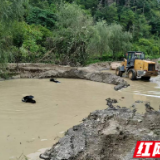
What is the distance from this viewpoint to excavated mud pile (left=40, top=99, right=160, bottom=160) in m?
3.06

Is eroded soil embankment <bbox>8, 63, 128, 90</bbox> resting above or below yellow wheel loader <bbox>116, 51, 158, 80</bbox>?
below

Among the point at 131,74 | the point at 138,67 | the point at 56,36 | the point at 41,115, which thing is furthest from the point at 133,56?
the point at 41,115

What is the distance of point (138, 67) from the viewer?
41.4ft

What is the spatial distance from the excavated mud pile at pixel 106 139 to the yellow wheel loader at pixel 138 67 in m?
7.95

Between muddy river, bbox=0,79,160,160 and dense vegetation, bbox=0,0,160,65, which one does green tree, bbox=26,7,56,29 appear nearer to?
dense vegetation, bbox=0,0,160,65

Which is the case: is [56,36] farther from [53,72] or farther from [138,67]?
[138,67]

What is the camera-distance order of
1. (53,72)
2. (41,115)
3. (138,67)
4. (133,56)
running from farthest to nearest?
1. (53,72)
2. (133,56)
3. (138,67)
4. (41,115)

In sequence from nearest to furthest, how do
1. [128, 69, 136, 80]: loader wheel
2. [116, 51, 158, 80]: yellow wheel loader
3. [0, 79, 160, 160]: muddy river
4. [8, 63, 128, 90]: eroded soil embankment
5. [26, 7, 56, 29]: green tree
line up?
[0, 79, 160, 160]: muddy river, [116, 51, 158, 80]: yellow wheel loader, [128, 69, 136, 80]: loader wheel, [8, 63, 128, 90]: eroded soil embankment, [26, 7, 56, 29]: green tree

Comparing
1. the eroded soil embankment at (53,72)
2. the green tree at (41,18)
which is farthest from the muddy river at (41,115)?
the green tree at (41,18)

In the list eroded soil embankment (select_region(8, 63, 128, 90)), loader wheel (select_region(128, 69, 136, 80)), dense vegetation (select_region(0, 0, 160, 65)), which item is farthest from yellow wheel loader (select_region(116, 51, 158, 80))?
dense vegetation (select_region(0, 0, 160, 65))

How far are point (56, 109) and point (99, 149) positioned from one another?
3320mm

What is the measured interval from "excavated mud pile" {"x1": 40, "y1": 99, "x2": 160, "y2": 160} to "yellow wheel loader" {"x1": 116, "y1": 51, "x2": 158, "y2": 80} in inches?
313

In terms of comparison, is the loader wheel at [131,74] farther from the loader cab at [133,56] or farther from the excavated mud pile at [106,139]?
the excavated mud pile at [106,139]

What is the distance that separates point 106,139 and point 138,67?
390 inches
